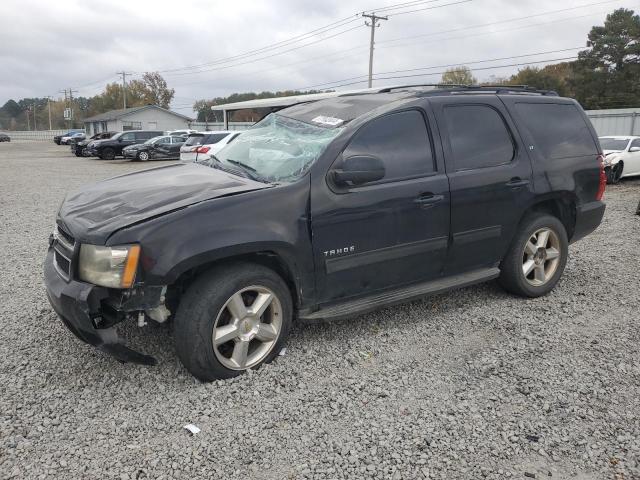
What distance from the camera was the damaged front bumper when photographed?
9.65 ft

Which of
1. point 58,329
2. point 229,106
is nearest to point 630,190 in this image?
point 58,329

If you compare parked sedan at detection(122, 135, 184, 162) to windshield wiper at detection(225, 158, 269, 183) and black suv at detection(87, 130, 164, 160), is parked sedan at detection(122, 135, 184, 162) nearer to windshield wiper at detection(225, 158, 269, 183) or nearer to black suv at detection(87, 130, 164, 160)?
black suv at detection(87, 130, 164, 160)

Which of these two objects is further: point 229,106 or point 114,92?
point 114,92

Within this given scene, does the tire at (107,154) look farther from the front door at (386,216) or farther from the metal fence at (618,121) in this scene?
the front door at (386,216)

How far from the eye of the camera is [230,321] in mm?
3244

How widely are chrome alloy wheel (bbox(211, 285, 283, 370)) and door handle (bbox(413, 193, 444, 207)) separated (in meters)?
1.28

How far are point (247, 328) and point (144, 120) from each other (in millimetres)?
63845

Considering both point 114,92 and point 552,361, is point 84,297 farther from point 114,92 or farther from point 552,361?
point 114,92

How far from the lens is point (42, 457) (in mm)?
2582

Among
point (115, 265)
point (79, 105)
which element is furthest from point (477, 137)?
point (79, 105)

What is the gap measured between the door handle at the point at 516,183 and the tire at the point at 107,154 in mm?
28115

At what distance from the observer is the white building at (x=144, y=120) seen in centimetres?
6122

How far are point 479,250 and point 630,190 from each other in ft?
36.4

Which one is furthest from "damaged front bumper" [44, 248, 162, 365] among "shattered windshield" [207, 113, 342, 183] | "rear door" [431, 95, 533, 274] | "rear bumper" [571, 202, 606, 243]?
"rear bumper" [571, 202, 606, 243]
